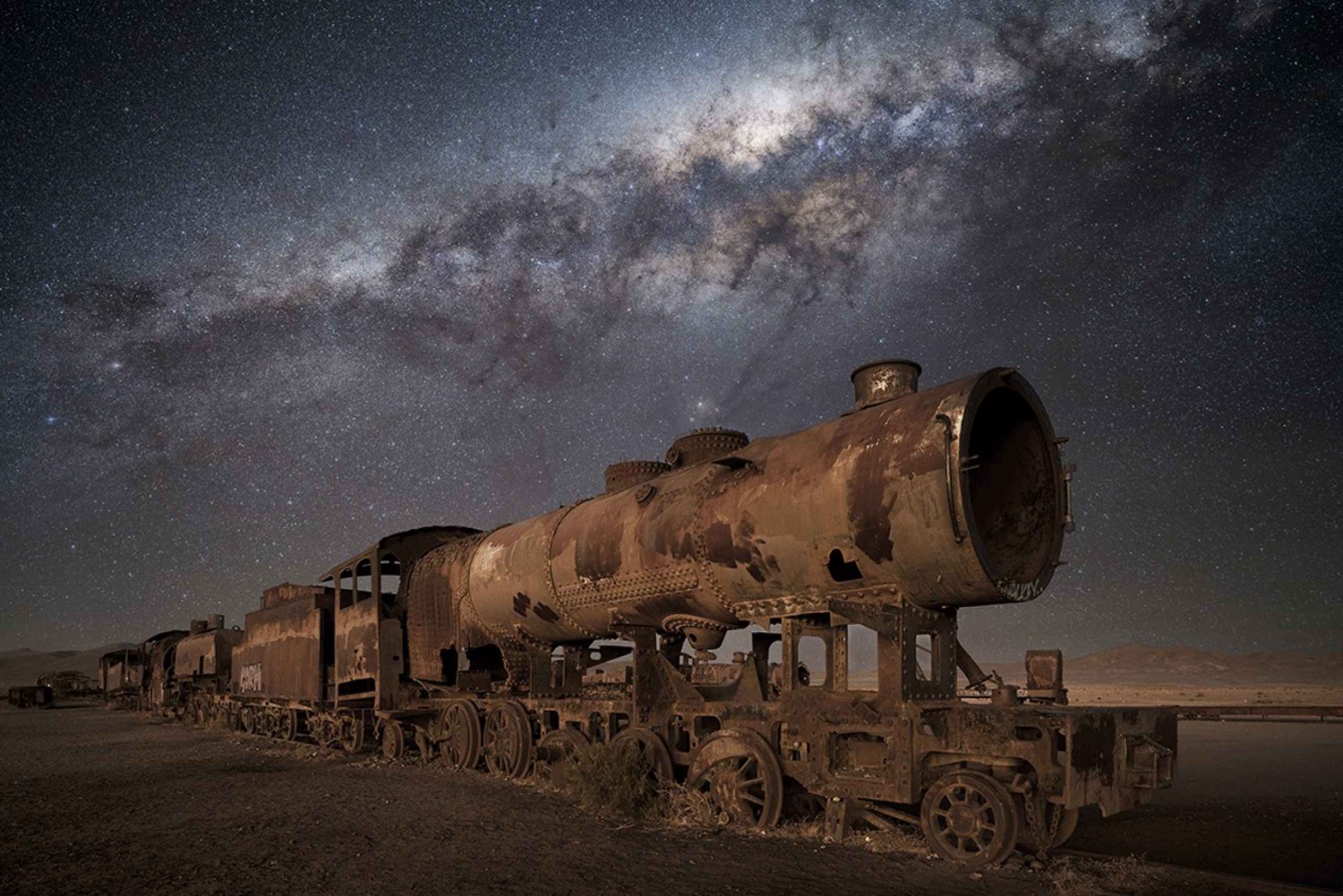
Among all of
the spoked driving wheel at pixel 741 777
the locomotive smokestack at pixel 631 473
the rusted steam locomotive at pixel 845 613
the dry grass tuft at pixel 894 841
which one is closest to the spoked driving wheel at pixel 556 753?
the rusted steam locomotive at pixel 845 613

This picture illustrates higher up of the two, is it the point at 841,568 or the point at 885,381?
the point at 885,381

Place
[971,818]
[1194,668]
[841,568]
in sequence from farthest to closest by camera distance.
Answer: [1194,668] → [841,568] → [971,818]

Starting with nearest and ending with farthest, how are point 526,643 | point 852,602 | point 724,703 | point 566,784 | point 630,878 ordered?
point 630,878 < point 852,602 < point 724,703 < point 566,784 < point 526,643

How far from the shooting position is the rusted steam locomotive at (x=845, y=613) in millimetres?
6863

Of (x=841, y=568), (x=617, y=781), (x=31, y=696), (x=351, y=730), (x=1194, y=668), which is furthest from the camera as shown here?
(x=1194, y=668)

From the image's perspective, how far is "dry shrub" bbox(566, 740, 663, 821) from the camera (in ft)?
29.9

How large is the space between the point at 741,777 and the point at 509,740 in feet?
16.7

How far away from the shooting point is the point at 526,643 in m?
12.7

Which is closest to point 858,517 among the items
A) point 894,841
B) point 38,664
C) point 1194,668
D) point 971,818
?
point 971,818

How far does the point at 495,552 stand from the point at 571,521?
84.8 inches

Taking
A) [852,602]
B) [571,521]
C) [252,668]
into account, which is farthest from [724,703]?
[252,668]

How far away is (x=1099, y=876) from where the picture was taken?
6676 mm

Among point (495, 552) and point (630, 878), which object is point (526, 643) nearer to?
point (495, 552)

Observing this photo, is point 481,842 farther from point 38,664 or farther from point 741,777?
point 38,664
